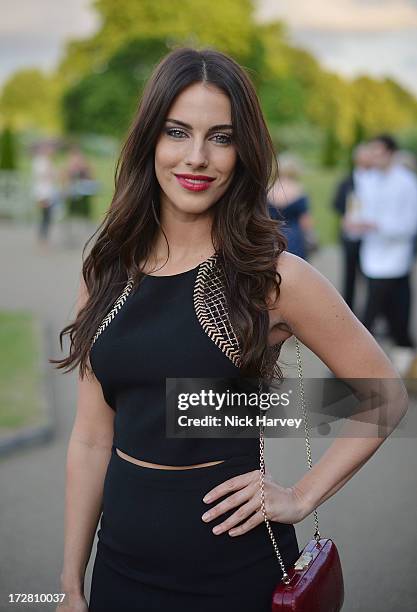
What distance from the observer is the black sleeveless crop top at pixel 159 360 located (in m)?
1.85

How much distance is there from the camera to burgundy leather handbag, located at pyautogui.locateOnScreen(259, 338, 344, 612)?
183 cm

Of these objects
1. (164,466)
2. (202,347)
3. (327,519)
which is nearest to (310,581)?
(164,466)

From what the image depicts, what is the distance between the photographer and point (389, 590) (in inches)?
153

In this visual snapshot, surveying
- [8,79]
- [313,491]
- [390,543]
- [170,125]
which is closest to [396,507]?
[390,543]

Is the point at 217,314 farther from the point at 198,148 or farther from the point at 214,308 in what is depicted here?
the point at 198,148

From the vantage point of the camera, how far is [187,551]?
6.21 feet

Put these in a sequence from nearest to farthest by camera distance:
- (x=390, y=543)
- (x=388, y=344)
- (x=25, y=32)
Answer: (x=390, y=543) < (x=388, y=344) < (x=25, y=32)

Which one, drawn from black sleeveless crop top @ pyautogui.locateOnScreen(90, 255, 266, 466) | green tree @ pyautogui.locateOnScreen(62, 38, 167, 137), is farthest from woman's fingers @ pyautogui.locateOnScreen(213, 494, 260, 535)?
green tree @ pyautogui.locateOnScreen(62, 38, 167, 137)

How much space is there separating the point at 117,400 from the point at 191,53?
80 cm

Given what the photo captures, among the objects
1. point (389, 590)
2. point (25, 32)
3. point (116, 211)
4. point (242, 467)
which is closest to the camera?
point (242, 467)

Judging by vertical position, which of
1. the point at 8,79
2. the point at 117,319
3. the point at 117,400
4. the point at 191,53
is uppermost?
the point at 8,79

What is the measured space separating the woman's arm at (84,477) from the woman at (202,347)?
9 centimetres

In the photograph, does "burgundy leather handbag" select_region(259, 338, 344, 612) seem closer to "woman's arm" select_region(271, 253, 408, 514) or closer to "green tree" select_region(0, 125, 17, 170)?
"woman's arm" select_region(271, 253, 408, 514)

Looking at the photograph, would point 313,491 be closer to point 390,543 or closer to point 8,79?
point 390,543
